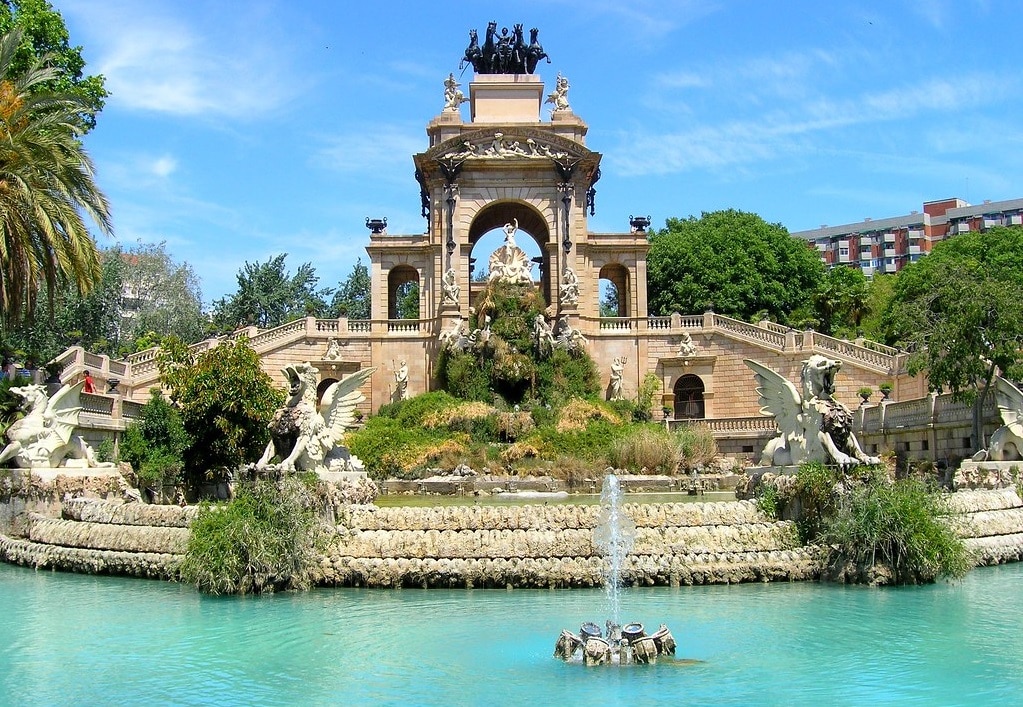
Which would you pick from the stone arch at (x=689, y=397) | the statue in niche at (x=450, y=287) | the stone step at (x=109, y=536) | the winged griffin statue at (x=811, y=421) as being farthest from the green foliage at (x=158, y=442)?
the stone arch at (x=689, y=397)

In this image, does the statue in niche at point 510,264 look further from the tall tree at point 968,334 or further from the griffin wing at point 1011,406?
the griffin wing at point 1011,406

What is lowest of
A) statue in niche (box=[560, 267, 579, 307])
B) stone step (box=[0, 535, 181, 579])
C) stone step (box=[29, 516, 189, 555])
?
stone step (box=[0, 535, 181, 579])

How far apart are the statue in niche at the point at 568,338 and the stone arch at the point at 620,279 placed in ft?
17.6

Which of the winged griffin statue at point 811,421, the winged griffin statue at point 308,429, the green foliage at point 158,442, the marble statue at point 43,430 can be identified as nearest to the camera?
the winged griffin statue at point 811,421

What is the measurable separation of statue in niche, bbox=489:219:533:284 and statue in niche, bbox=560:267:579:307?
1.62 meters

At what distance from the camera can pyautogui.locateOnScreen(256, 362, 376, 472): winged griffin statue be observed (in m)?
17.0

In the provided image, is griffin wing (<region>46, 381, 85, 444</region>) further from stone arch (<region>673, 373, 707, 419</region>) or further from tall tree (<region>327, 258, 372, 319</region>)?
tall tree (<region>327, 258, 372, 319</region>)

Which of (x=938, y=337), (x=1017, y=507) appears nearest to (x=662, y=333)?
(x=938, y=337)

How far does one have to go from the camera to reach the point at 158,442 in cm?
2600

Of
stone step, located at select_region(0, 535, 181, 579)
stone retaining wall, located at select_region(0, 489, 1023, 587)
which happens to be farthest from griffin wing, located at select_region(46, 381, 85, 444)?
stone retaining wall, located at select_region(0, 489, 1023, 587)

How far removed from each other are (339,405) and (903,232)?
94901 millimetres

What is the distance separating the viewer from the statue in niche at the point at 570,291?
1649 inches

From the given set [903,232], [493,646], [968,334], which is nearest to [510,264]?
[968,334]

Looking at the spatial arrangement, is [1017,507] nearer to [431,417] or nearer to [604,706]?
[604,706]
